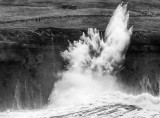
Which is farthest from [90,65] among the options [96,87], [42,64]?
[42,64]

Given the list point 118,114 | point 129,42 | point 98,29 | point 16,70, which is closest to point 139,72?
point 129,42

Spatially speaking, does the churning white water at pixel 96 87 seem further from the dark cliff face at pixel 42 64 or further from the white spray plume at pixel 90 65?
the dark cliff face at pixel 42 64

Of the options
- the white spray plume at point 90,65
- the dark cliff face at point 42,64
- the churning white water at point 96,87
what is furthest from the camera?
the white spray plume at point 90,65

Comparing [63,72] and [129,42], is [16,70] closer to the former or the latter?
[63,72]

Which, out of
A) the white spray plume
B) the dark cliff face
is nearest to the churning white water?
the white spray plume

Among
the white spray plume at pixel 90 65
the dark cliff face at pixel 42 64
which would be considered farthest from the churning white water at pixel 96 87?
the dark cliff face at pixel 42 64

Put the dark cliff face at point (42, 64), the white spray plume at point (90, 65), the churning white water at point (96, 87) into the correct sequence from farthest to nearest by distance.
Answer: the white spray plume at point (90, 65) < the dark cliff face at point (42, 64) < the churning white water at point (96, 87)

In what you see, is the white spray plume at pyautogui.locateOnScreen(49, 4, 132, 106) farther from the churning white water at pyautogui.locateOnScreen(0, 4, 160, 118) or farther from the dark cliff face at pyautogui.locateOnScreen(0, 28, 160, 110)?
the dark cliff face at pyautogui.locateOnScreen(0, 28, 160, 110)
